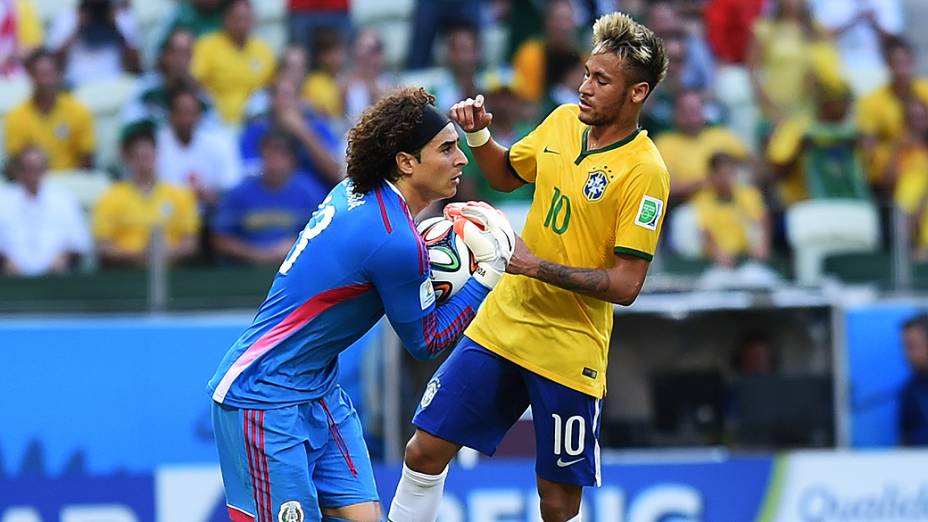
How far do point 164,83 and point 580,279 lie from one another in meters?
6.03

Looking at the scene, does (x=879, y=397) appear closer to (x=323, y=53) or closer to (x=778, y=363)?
(x=778, y=363)

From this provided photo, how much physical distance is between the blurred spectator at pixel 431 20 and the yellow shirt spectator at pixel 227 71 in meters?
1.13

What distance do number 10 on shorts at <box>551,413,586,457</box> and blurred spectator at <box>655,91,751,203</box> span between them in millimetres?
4791

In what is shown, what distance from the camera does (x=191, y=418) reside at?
388 inches

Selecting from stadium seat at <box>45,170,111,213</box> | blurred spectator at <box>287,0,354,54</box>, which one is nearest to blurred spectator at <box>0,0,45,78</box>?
stadium seat at <box>45,170,111,213</box>

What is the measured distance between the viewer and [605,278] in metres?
5.89

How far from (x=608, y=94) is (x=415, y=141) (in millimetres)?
918

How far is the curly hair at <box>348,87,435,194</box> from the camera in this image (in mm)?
5352

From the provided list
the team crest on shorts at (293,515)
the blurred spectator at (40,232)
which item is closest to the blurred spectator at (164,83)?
the blurred spectator at (40,232)

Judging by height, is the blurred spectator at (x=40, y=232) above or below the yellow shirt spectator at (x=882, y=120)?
below

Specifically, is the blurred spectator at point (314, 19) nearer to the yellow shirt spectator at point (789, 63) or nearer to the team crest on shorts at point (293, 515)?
the yellow shirt spectator at point (789, 63)

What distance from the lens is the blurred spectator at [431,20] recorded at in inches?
470

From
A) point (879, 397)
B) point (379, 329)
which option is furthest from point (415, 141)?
point (879, 397)

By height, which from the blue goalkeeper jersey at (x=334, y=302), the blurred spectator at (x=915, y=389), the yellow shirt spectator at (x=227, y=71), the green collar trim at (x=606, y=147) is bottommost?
the blurred spectator at (x=915, y=389)
